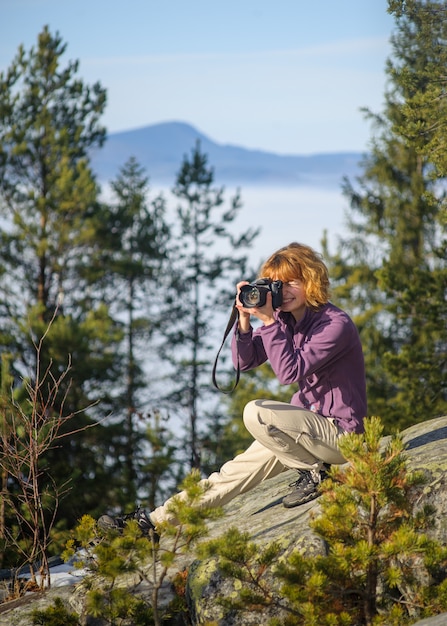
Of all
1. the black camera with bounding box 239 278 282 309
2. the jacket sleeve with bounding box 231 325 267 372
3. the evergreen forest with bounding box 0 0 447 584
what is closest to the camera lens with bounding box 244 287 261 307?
the black camera with bounding box 239 278 282 309

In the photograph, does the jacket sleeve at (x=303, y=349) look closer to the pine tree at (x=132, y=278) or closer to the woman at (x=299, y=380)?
the woman at (x=299, y=380)

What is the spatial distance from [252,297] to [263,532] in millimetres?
1302

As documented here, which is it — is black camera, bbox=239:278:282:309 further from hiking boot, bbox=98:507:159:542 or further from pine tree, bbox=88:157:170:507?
pine tree, bbox=88:157:170:507

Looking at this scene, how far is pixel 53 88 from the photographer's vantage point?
1852cm

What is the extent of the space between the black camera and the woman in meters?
0.03

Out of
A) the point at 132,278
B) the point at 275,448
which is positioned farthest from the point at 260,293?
the point at 132,278

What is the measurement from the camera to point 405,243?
65.8ft

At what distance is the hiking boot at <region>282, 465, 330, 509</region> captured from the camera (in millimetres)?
4730

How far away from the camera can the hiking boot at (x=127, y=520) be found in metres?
4.79

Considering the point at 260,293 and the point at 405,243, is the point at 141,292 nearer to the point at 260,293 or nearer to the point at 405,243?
the point at 405,243

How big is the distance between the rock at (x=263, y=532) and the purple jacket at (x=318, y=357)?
447mm

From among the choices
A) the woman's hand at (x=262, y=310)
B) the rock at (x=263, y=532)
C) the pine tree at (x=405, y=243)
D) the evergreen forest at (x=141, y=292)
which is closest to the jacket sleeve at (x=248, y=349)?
the woman's hand at (x=262, y=310)

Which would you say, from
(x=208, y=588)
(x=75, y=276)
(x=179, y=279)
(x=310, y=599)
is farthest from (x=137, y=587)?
(x=179, y=279)

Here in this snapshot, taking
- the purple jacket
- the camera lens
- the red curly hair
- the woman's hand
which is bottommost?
the purple jacket
